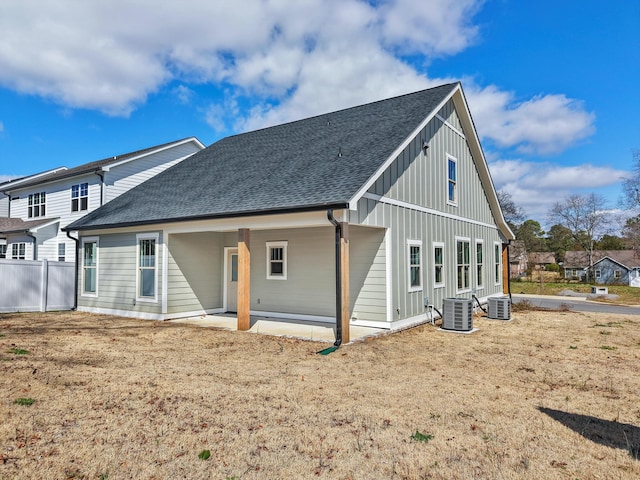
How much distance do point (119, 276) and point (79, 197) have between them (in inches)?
327

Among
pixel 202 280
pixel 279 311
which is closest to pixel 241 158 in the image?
pixel 202 280

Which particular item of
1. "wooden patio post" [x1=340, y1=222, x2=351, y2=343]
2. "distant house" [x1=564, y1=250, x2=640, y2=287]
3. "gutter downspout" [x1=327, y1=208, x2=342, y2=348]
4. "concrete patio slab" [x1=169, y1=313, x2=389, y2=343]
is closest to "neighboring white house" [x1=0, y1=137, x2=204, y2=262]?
"concrete patio slab" [x1=169, y1=313, x2=389, y2=343]

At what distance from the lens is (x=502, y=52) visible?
1420 cm

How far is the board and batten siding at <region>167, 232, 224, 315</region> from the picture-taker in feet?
38.6

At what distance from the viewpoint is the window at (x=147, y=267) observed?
1181 centimetres

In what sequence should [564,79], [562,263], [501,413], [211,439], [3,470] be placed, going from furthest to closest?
[562,263]
[564,79]
[501,413]
[211,439]
[3,470]

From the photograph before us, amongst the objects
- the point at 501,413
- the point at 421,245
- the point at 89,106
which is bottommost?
the point at 501,413

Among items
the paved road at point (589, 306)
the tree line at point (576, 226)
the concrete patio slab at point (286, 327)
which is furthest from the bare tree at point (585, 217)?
the concrete patio slab at point (286, 327)

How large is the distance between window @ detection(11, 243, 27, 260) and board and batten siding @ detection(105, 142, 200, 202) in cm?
620

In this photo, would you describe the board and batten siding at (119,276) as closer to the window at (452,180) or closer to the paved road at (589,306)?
the window at (452,180)

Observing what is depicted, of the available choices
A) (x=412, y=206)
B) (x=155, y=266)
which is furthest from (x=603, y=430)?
(x=155, y=266)

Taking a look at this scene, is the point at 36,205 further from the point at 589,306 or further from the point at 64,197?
the point at 589,306

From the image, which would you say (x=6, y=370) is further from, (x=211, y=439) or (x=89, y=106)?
(x=89, y=106)

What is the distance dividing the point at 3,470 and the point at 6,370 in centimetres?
343
